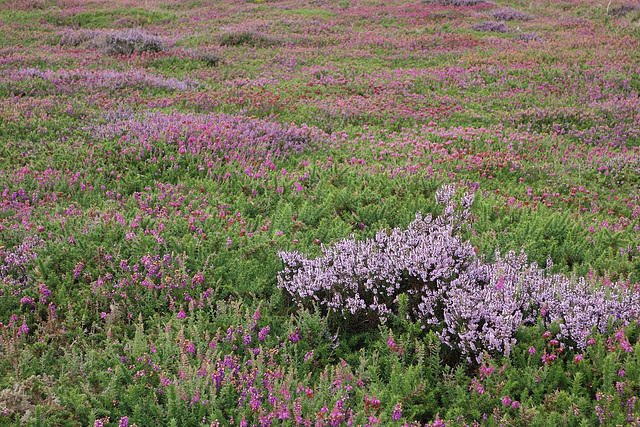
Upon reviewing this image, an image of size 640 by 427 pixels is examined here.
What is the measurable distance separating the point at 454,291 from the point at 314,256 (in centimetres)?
142

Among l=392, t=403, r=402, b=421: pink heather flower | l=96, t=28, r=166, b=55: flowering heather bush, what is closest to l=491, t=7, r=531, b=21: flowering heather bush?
l=96, t=28, r=166, b=55: flowering heather bush

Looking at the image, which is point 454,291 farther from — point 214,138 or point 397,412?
point 214,138

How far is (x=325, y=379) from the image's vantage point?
9.69ft

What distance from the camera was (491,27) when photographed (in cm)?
2147

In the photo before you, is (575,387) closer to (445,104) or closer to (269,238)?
(269,238)

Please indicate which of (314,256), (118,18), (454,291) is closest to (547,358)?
(454,291)

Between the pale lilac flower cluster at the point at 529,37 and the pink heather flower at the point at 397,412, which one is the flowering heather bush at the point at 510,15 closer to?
the pale lilac flower cluster at the point at 529,37

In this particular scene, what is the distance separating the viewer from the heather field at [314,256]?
113 inches

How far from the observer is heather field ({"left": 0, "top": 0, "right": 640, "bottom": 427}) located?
113 inches

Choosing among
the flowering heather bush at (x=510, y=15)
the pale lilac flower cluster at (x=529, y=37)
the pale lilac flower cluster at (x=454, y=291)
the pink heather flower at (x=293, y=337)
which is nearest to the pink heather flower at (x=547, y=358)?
the pale lilac flower cluster at (x=454, y=291)

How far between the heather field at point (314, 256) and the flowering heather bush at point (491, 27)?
10736 mm

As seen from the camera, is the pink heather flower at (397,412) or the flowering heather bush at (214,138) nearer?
the pink heather flower at (397,412)

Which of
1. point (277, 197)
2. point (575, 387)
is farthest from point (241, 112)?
point (575, 387)

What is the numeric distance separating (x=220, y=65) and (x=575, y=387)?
1396 cm
